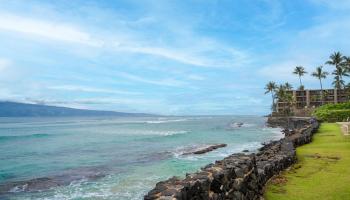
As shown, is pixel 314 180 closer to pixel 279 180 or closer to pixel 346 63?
pixel 279 180

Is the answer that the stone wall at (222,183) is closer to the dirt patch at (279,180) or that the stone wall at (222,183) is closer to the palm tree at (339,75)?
the dirt patch at (279,180)

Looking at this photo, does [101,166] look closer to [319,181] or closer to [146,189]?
[146,189]

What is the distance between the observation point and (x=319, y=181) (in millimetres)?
13828

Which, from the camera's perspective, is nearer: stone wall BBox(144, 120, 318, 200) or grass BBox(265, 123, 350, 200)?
stone wall BBox(144, 120, 318, 200)

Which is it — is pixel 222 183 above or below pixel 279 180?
above

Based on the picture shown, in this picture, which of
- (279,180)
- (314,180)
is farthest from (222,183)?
(314,180)

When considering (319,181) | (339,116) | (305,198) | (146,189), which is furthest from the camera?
(339,116)

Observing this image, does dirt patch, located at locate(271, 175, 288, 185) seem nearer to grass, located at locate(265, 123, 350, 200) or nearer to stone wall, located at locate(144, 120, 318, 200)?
grass, located at locate(265, 123, 350, 200)

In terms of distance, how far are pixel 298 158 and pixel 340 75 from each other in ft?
298

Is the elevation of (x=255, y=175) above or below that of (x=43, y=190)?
above

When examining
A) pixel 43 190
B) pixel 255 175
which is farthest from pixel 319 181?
pixel 43 190

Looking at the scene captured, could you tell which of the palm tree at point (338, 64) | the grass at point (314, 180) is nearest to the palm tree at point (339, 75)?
the palm tree at point (338, 64)

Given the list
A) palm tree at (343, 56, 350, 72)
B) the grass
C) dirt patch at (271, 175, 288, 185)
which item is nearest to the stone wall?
dirt patch at (271, 175, 288, 185)

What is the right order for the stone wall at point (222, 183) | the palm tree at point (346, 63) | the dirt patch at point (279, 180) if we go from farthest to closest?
the palm tree at point (346, 63)
the dirt patch at point (279, 180)
the stone wall at point (222, 183)
